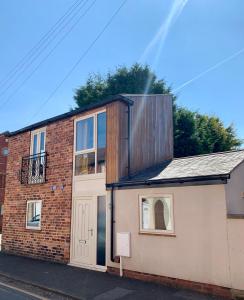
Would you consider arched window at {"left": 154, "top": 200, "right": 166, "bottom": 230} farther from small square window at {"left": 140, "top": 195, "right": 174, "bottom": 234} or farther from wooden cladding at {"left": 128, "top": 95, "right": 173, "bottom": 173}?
wooden cladding at {"left": 128, "top": 95, "right": 173, "bottom": 173}

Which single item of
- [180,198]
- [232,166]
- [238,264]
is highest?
[232,166]

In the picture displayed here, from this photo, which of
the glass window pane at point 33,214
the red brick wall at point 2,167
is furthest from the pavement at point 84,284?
the red brick wall at point 2,167

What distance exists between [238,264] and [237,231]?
703 millimetres

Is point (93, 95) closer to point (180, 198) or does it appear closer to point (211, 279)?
point (180, 198)

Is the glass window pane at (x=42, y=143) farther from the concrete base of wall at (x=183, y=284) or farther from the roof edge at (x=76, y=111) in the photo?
the concrete base of wall at (x=183, y=284)

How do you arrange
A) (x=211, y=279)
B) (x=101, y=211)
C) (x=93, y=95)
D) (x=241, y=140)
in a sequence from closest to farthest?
(x=211, y=279) < (x=101, y=211) < (x=93, y=95) < (x=241, y=140)

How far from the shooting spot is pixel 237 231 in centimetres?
689

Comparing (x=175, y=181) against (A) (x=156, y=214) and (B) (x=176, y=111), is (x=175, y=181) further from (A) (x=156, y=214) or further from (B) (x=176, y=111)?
(B) (x=176, y=111)

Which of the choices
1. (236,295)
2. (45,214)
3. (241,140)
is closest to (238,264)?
(236,295)

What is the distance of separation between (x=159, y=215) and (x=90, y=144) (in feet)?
12.7

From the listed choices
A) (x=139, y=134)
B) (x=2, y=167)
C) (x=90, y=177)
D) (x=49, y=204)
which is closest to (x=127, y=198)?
(x=90, y=177)

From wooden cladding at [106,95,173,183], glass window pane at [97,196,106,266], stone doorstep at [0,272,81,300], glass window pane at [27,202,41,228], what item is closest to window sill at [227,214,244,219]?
wooden cladding at [106,95,173,183]

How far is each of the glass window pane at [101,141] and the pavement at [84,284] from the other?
3401mm

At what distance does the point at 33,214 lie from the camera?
12805 millimetres
